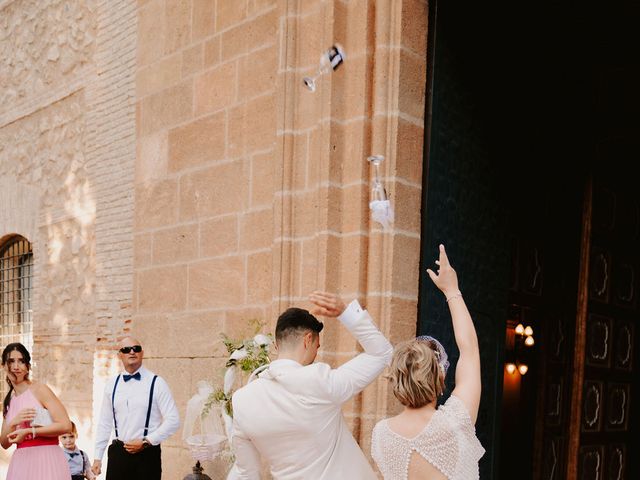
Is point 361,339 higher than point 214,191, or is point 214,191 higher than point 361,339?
point 214,191

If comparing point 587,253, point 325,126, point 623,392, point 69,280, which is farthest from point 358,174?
point 69,280

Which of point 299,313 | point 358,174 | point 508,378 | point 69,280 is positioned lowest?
point 508,378

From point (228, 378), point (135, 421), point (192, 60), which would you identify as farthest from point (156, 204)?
point (228, 378)

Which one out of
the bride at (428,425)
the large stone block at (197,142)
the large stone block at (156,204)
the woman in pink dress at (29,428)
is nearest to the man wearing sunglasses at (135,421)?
the woman in pink dress at (29,428)

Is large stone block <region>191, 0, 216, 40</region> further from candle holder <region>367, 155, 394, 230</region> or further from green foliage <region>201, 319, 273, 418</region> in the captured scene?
green foliage <region>201, 319, 273, 418</region>

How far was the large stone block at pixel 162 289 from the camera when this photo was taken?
694 cm

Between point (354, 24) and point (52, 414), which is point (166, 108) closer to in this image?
point (354, 24)

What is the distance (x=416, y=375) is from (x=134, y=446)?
373 centimetres

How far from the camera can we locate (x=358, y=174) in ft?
17.1

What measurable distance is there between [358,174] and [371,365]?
1887 millimetres

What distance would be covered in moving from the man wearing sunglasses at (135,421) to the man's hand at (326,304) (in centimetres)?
297

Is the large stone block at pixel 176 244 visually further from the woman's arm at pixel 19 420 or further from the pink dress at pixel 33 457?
the woman's arm at pixel 19 420

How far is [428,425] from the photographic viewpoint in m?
2.96

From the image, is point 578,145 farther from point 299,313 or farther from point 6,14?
point 6,14
